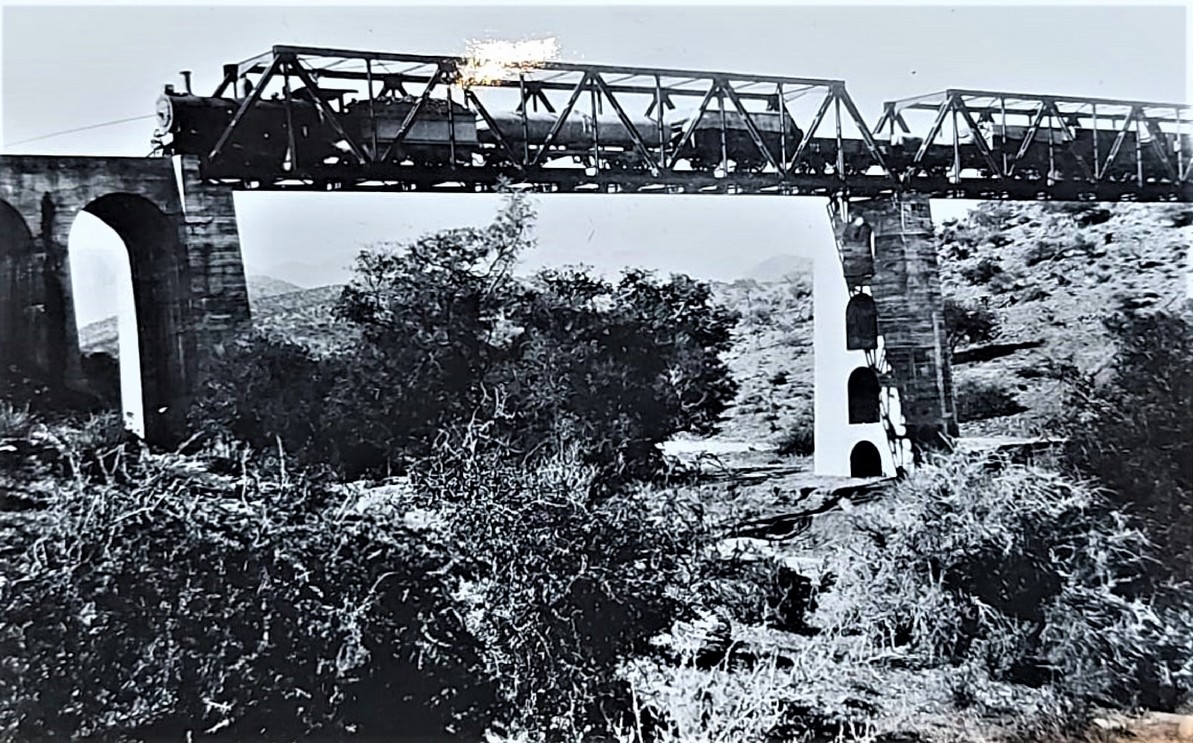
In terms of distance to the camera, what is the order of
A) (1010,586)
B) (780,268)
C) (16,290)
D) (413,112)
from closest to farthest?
(16,290) → (413,112) → (780,268) → (1010,586)

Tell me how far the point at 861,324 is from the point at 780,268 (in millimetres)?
188

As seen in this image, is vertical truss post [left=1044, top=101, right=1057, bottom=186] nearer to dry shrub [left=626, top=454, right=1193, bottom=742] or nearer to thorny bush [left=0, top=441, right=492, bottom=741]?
dry shrub [left=626, top=454, right=1193, bottom=742]

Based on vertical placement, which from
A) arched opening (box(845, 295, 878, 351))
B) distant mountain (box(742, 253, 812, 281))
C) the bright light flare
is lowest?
arched opening (box(845, 295, 878, 351))

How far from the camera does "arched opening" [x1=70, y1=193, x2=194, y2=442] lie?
178cm

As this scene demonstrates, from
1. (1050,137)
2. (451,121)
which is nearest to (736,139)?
(451,121)

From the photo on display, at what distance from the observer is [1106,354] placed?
213 centimetres

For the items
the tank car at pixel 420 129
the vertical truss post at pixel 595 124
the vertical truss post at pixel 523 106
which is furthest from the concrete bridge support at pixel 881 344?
the tank car at pixel 420 129

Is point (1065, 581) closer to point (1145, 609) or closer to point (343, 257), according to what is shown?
point (1145, 609)

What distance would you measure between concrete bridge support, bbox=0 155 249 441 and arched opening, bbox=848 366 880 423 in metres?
1.01

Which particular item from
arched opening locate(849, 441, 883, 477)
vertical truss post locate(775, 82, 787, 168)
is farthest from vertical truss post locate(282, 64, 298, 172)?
arched opening locate(849, 441, 883, 477)

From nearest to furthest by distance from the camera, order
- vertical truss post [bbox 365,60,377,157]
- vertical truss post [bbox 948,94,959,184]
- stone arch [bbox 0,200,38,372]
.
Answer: stone arch [bbox 0,200,38,372] < vertical truss post [bbox 365,60,377,157] < vertical truss post [bbox 948,94,959,184]

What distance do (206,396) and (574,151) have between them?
71cm

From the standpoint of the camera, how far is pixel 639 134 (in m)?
1.96

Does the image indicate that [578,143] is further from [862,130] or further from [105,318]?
[105,318]
